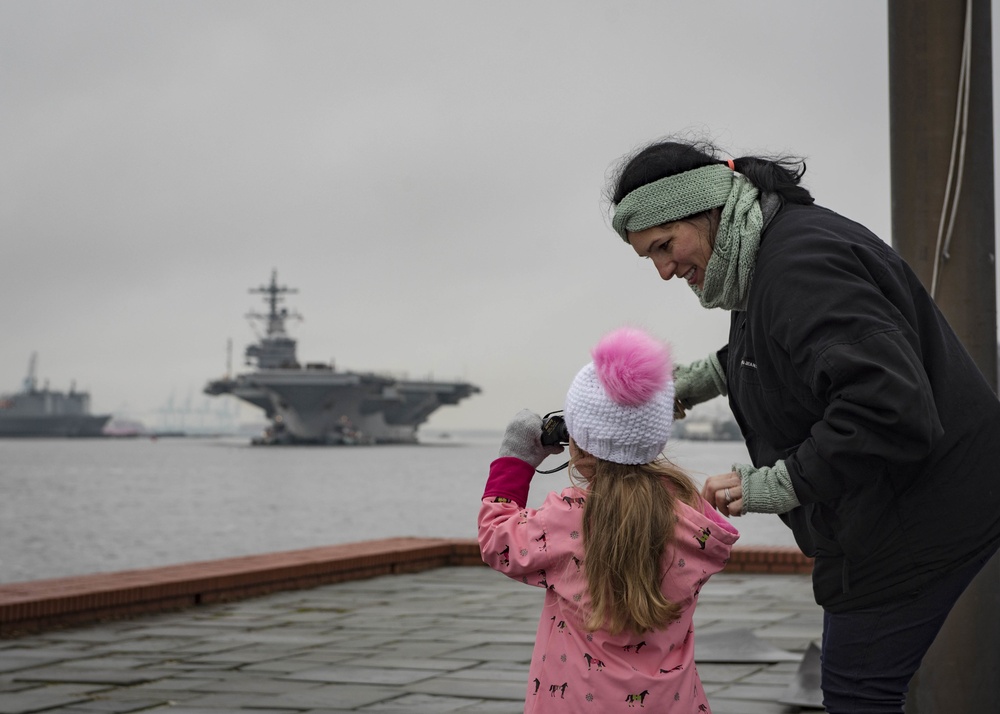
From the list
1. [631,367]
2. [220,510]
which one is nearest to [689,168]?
[631,367]

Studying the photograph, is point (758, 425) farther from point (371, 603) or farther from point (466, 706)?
point (371, 603)

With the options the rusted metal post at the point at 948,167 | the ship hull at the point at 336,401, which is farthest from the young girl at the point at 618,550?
the ship hull at the point at 336,401

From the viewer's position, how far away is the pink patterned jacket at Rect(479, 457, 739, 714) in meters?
1.87

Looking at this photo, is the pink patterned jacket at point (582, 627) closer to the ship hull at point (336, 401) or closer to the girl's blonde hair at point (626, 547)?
the girl's blonde hair at point (626, 547)

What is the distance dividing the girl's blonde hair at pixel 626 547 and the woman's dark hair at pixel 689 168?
1.45 feet

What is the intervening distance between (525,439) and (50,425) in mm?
107888

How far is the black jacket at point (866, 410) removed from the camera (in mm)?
1589

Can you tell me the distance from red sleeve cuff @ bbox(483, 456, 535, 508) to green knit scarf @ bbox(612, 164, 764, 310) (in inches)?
16.6

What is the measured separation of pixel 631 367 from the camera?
185cm

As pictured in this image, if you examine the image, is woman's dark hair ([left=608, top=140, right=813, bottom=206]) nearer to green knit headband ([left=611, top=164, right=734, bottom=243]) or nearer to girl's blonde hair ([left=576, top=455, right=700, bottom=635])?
green knit headband ([left=611, top=164, right=734, bottom=243])

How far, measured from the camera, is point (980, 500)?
1.71 m

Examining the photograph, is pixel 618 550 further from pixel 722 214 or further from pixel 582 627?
pixel 722 214

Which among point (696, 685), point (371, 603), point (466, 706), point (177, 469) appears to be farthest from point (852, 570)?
point (177, 469)

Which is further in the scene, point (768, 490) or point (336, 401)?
point (336, 401)
